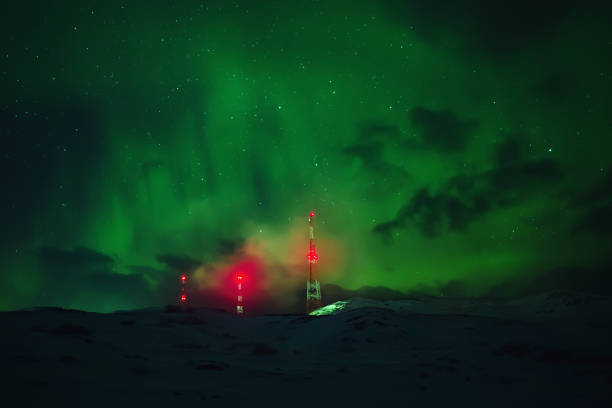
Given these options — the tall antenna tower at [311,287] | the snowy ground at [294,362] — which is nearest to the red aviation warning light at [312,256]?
the tall antenna tower at [311,287]

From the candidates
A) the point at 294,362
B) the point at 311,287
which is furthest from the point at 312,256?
the point at 294,362

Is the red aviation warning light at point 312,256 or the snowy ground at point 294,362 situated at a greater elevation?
the red aviation warning light at point 312,256

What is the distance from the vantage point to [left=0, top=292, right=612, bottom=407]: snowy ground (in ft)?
37.3

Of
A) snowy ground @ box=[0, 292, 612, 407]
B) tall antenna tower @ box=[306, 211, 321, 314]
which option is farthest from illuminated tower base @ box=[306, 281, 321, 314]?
snowy ground @ box=[0, 292, 612, 407]

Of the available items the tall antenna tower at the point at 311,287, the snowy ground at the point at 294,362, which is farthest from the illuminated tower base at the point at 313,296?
the snowy ground at the point at 294,362

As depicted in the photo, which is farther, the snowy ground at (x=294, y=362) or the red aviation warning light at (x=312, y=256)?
the red aviation warning light at (x=312, y=256)

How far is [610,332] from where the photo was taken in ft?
117

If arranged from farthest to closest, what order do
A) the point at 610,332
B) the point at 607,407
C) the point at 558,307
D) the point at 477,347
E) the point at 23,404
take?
1. the point at 558,307
2. the point at 610,332
3. the point at 477,347
4. the point at 607,407
5. the point at 23,404

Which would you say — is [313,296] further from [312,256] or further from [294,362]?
[294,362]

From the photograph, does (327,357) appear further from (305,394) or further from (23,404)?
(23,404)

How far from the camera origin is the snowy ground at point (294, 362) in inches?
448

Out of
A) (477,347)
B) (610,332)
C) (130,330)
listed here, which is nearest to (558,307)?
(610,332)

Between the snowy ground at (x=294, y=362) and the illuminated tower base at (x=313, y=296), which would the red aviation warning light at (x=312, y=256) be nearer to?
the illuminated tower base at (x=313, y=296)

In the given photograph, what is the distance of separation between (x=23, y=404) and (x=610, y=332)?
1792 inches
